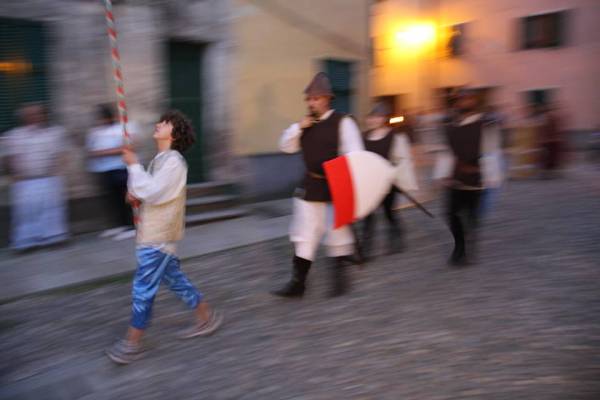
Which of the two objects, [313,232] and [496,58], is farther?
[496,58]

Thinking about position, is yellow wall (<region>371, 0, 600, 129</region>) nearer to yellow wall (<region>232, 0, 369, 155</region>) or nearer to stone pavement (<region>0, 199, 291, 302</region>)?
yellow wall (<region>232, 0, 369, 155</region>)

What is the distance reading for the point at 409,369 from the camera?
133 inches

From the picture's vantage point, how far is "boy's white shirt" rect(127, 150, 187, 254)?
3469 mm

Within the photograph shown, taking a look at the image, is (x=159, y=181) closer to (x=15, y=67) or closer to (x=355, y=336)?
(x=355, y=336)

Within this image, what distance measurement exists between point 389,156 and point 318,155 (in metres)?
1.59

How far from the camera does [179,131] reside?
3.69 meters

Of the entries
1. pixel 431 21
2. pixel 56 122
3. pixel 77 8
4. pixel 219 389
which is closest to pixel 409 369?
pixel 219 389

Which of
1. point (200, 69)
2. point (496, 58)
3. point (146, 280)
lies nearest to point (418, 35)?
point (496, 58)

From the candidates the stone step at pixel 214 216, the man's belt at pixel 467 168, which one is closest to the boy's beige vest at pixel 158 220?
the man's belt at pixel 467 168

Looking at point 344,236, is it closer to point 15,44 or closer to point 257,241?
point 257,241

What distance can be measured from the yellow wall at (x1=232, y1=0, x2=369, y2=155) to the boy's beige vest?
5119 millimetres

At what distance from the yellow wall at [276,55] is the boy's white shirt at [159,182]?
5.14 meters

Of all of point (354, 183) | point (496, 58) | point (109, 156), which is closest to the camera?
point (354, 183)

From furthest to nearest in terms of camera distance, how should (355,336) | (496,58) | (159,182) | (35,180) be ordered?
(496,58), (35,180), (355,336), (159,182)
